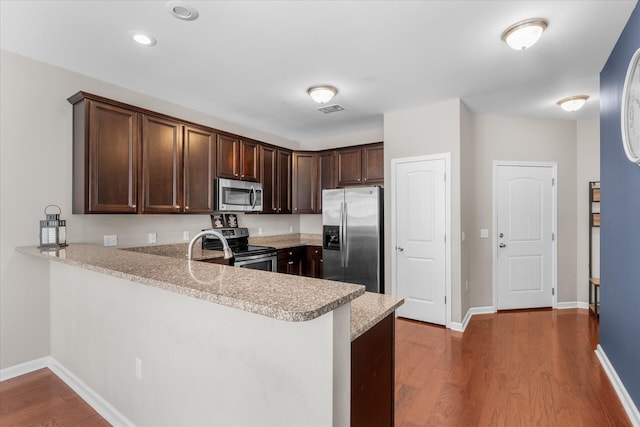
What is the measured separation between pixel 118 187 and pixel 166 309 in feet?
5.92

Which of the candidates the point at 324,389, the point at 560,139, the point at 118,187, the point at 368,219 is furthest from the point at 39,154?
the point at 560,139

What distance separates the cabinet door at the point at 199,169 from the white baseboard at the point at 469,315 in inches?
125

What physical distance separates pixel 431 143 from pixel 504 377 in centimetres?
252

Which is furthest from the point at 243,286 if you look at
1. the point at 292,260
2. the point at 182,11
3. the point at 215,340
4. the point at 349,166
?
the point at 349,166

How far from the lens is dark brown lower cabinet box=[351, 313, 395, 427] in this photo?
4.15 ft

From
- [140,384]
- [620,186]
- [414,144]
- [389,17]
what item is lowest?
[140,384]

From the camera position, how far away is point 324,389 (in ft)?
3.40

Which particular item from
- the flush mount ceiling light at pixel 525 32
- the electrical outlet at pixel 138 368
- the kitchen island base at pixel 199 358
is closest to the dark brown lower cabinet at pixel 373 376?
the kitchen island base at pixel 199 358

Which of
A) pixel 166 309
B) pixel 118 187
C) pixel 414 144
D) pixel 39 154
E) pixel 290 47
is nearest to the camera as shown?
pixel 166 309

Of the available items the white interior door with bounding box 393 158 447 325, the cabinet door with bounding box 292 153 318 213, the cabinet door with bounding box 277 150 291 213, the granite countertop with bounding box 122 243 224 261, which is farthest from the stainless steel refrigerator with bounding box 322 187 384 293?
the granite countertop with bounding box 122 243 224 261

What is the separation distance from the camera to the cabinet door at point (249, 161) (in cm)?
415

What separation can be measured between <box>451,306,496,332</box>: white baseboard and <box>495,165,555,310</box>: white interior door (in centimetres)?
18

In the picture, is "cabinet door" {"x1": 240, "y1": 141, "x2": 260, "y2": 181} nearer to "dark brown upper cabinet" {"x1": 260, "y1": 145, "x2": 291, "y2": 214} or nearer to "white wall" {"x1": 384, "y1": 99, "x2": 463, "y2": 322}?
"dark brown upper cabinet" {"x1": 260, "y1": 145, "x2": 291, "y2": 214}

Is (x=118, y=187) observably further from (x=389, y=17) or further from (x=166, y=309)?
(x=389, y=17)
